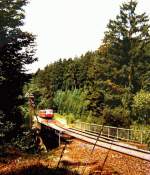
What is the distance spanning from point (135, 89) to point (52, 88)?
7940 centimetres

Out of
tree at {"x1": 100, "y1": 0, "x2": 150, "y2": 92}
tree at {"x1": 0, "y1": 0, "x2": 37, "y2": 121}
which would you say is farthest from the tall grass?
tree at {"x1": 0, "y1": 0, "x2": 37, "y2": 121}

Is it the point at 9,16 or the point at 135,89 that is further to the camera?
the point at 135,89

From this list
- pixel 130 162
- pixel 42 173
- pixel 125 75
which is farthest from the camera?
pixel 125 75

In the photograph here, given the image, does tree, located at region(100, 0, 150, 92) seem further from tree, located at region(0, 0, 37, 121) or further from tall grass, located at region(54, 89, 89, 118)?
tree, located at region(0, 0, 37, 121)

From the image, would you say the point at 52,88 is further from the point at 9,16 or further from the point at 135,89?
the point at 9,16

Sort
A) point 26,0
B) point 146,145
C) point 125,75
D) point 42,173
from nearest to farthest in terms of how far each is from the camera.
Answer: point 42,173 < point 26,0 < point 146,145 < point 125,75

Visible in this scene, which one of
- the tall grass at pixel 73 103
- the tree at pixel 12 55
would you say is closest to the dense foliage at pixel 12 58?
the tree at pixel 12 55

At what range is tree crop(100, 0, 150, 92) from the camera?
59938mm

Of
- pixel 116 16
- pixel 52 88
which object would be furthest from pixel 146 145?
pixel 52 88

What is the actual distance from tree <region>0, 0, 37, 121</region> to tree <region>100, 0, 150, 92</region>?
33895 mm

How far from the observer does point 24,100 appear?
1048 inches

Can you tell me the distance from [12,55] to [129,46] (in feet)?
120

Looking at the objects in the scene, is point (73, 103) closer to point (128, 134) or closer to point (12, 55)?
point (128, 134)

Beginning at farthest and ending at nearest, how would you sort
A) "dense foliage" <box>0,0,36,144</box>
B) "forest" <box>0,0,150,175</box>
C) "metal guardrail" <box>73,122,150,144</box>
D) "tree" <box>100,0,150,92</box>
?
"tree" <box>100,0,150,92</box>
"metal guardrail" <box>73,122,150,144</box>
"dense foliage" <box>0,0,36,144</box>
"forest" <box>0,0,150,175</box>
